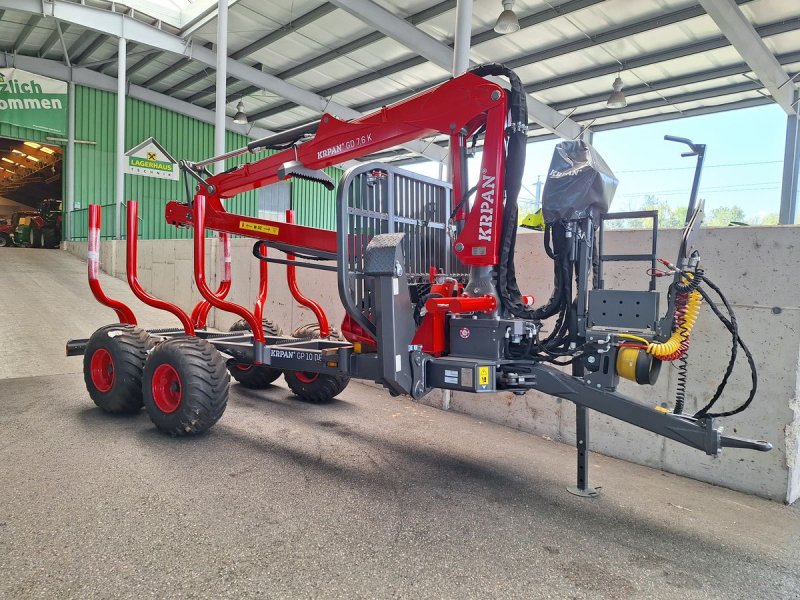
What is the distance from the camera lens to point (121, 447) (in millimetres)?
3803

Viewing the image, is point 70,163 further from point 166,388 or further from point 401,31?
point 166,388

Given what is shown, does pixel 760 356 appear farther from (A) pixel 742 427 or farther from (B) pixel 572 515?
(B) pixel 572 515

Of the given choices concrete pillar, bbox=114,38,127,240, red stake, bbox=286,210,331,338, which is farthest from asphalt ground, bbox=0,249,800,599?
concrete pillar, bbox=114,38,127,240

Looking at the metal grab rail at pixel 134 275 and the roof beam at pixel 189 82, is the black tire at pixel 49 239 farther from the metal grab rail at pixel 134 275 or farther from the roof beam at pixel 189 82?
the metal grab rail at pixel 134 275

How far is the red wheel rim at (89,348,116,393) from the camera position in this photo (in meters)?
4.69

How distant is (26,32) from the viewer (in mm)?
15539

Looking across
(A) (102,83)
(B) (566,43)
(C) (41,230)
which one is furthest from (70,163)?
(B) (566,43)

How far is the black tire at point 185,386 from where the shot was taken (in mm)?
3949

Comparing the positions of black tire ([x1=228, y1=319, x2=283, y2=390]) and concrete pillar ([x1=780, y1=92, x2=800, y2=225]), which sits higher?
concrete pillar ([x1=780, y1=92, x2=800, y2=225])

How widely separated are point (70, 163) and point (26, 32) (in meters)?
4.03

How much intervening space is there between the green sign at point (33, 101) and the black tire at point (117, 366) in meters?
16.5

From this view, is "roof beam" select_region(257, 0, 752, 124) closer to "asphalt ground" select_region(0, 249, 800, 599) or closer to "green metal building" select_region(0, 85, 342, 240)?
"green metal building" select_region(0, 85, 342, 240)

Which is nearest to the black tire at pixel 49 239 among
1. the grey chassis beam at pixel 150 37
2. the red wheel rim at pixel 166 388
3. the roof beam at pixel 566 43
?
the grey chassis beam at pixel 150 37

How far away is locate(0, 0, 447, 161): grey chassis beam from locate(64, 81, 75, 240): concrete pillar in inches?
186
